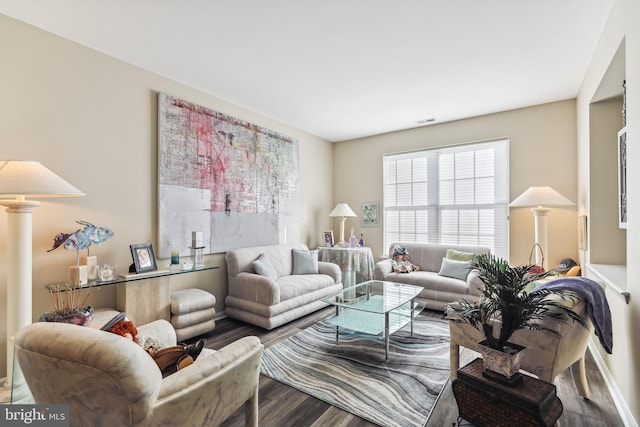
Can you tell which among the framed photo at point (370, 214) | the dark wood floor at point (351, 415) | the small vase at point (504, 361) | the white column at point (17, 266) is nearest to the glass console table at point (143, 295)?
the white column at point (17, 266)

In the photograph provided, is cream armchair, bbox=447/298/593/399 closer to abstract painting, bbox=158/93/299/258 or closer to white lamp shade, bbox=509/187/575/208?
white lamp shade, bbox=509/187/575/208

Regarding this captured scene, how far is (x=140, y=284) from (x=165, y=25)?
2.21 m

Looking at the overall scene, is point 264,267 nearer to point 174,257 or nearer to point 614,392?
point 174,257

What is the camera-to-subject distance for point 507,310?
1.63 meters

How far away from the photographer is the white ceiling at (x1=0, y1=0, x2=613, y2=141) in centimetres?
220

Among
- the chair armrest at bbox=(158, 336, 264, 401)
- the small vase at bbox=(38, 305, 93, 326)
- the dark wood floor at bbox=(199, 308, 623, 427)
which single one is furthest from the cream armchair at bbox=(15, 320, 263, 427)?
the small vase at bbox=(38, 305, 93, 326)

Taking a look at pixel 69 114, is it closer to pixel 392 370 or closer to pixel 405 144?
pixel 392 370

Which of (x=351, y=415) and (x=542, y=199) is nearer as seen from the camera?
(x=351, y=415)

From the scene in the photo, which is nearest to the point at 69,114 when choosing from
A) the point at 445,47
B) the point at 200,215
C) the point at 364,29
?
the point at 200,215

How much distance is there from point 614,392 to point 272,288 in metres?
2.86

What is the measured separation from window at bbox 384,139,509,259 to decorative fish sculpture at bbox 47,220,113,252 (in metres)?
4.22

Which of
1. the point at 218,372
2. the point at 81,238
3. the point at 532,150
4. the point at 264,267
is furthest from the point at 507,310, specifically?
the point at 532,150

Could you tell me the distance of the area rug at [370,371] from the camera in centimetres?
198

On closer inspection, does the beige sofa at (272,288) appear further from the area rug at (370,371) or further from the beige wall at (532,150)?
the beige wall at (532,150)
